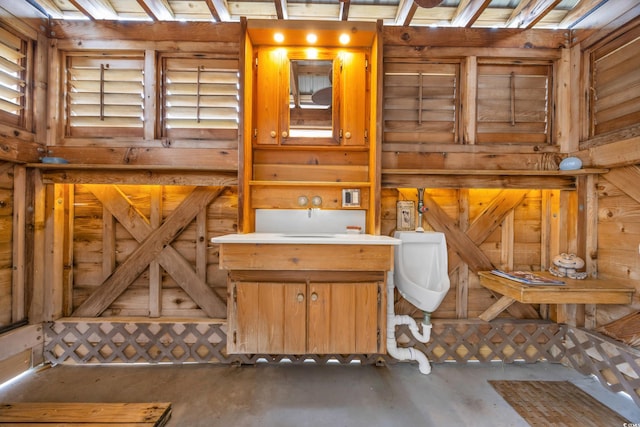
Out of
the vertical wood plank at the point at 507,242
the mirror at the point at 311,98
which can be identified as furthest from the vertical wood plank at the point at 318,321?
the vertical wood plank at the point at 507,242

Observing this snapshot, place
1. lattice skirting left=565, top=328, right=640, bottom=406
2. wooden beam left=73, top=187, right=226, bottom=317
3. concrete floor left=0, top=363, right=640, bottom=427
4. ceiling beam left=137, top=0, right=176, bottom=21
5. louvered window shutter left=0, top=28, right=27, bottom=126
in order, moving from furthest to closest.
A: wooden beam left=73, top=187, right=226, bottom=317, ceiling beam left=137, top=0, right=176, bottom=21, louvered window shutter left=0, top=28, right=27, bottom=126, lattice skirting left=565, top=328, right=640, bottom=406, concrete floor left=0, top=363, right=640, bottom=427

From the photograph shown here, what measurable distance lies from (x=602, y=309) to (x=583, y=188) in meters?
0.94

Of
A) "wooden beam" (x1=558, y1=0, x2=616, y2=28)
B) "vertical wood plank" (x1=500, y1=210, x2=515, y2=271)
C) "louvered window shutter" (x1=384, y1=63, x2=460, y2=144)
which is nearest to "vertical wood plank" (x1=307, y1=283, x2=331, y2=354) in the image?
"louvered window shutter" (x1=384, y1=63, x2=460, y2=144)

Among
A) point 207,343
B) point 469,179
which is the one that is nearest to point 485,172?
point 469,179

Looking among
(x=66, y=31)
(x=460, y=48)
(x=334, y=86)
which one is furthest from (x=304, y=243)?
(x=66, y=31)

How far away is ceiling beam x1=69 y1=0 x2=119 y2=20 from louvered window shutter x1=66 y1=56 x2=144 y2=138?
12.8 inches

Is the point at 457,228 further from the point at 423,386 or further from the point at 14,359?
the point at 14,359

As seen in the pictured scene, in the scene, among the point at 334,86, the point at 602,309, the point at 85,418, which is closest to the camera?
the point at 85,418

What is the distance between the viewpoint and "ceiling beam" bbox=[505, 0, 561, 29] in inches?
82.5

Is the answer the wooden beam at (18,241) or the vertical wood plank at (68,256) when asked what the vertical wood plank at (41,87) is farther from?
the vertical wood plank at (68,256)

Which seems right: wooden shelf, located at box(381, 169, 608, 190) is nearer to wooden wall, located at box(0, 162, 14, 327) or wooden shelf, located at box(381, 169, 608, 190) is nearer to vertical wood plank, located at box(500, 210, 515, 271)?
vertical wood plank, located at box(500, 210, 515, 271)

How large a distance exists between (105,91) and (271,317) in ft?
7.77

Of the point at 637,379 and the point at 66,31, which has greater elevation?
the point at 66,31

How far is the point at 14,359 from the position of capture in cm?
209
